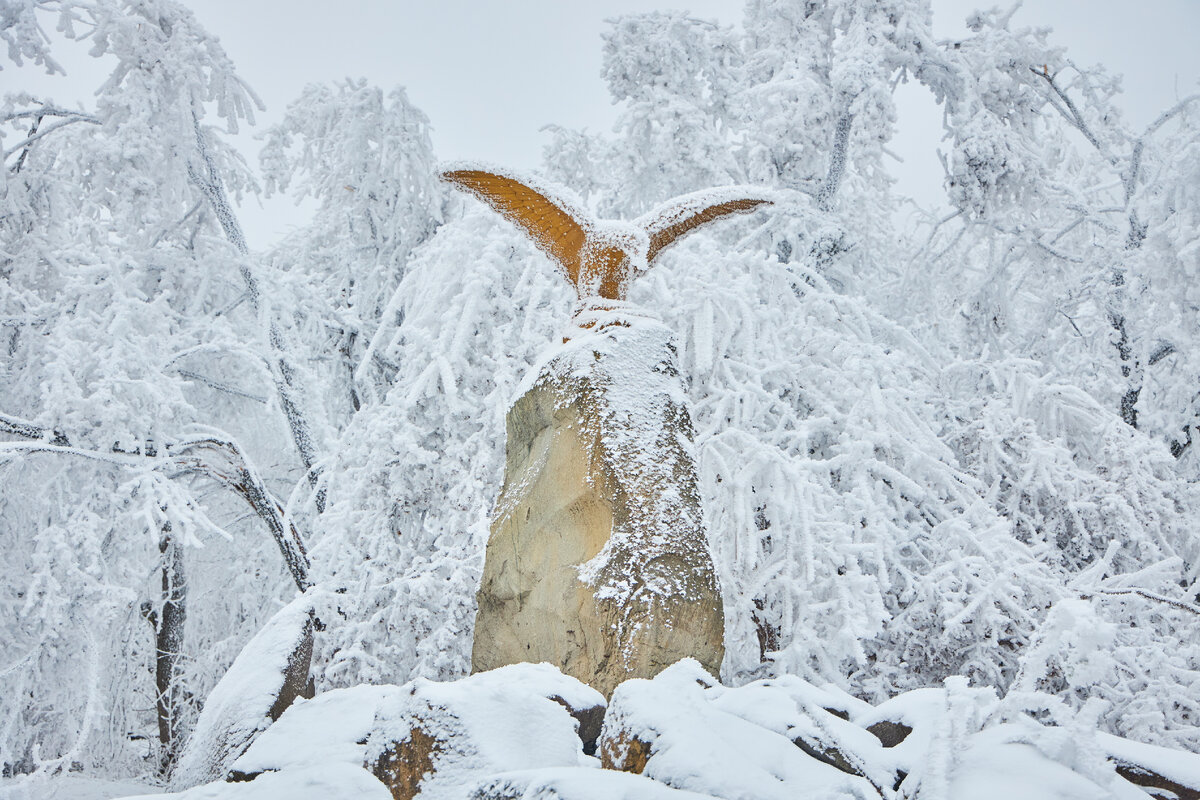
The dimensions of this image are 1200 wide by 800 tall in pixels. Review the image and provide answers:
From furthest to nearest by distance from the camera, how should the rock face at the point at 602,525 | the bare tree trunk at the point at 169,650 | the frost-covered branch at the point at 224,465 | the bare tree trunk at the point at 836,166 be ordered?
the bare tree trunk at the point at 836,166 < the bare tree trunk at the point at 169,650 < the frost-covered branch at the point at 224,465 < the rock face at the point at 602,525

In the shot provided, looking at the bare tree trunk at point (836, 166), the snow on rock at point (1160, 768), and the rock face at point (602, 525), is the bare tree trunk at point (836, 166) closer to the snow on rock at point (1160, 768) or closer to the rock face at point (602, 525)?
the rock face at point (602, 525)

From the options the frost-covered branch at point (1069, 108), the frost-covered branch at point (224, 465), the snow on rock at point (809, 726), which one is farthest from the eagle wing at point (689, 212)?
the frost-covered branch at point (1069, 108)

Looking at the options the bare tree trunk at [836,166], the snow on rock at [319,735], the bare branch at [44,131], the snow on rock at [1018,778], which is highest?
the bare tree trunk at [836,166]

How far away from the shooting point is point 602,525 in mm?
2982

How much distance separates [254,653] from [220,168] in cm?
710

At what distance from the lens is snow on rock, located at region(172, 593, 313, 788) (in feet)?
8.76

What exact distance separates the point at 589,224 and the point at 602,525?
145cm

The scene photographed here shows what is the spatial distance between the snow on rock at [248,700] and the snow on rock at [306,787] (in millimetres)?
826

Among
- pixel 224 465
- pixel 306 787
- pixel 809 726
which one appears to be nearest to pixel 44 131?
pixel 224 465

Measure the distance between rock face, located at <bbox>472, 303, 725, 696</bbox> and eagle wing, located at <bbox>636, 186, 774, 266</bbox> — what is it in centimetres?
39

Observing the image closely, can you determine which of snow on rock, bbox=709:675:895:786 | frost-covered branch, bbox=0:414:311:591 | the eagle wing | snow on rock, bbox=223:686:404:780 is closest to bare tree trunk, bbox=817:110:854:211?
the eagle wing

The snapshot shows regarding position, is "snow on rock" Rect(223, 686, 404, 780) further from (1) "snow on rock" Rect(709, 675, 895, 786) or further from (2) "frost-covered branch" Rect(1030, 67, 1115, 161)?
(2) "frost-covered branch" Rect(1030, 67, 1115, 161)

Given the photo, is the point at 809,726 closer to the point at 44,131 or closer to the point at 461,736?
the point at 461,736

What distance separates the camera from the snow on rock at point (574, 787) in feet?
5.06
